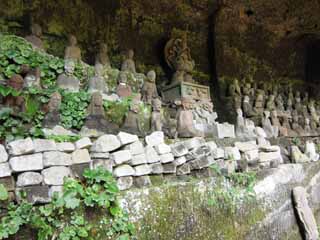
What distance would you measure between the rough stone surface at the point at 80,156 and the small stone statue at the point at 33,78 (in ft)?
4.71

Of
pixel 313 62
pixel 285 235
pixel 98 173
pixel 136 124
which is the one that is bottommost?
pixel 285 235

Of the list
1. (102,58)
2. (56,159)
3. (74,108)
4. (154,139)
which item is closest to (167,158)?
(154,139)

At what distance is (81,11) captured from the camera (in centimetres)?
566

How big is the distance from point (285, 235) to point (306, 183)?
919 millimetres

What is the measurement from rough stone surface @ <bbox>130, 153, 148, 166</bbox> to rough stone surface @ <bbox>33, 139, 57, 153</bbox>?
0.65m

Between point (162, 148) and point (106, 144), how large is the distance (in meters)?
0.59

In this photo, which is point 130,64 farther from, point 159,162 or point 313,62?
point 313,62

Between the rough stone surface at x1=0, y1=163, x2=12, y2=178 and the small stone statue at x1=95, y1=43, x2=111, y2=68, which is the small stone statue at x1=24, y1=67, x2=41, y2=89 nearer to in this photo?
the small stone statue at x1=95, y1=43, x2=111, y2=68

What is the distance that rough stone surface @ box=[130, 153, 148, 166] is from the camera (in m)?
2.58

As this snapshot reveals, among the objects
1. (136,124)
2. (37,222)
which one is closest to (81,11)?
(136,124)

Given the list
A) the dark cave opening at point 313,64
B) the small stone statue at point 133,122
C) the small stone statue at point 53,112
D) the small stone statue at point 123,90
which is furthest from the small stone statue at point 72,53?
the dark cave opening at point 313,64

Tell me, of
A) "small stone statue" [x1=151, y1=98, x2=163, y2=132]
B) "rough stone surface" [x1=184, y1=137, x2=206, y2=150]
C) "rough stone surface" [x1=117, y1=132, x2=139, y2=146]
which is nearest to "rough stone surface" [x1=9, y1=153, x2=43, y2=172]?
"rough stone surface" [x1=117, y1=132, x2=139, y2=146]

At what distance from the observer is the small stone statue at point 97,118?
3.13 meters

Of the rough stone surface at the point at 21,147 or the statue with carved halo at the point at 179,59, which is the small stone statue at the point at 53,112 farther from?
the statue with carved halo at the point at 179,59
